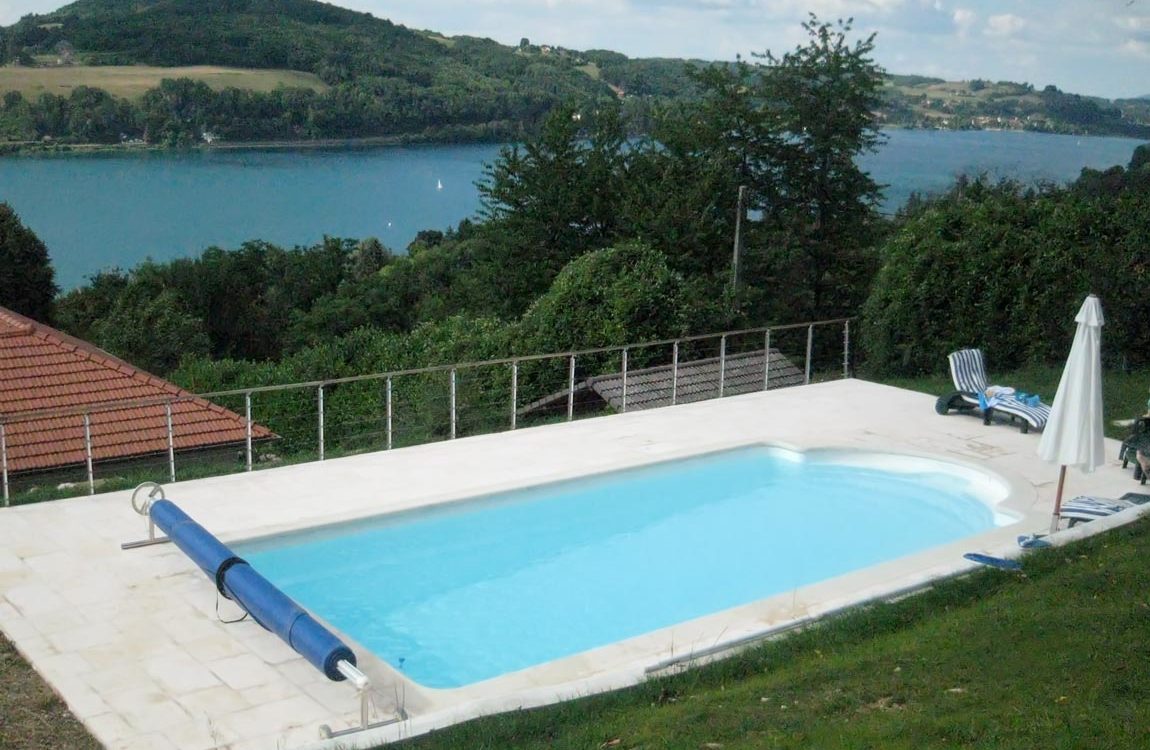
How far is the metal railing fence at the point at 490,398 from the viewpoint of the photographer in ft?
41.2

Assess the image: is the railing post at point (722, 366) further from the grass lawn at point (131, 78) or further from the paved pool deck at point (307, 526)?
the grass lawn at point (131, 78)

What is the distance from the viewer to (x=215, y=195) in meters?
73.1

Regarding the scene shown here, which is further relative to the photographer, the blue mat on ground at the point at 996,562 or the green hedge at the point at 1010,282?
the green hedge at the point at 1010,282

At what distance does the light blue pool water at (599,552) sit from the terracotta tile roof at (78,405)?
17.9 ft

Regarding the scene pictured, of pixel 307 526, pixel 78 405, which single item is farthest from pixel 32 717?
pixel 78 405

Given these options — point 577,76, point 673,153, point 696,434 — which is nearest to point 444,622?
point 696,434

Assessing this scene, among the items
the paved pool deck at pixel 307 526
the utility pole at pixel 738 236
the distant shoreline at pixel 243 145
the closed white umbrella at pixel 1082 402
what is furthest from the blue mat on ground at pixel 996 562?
the distant shoreline at pixel 243 145

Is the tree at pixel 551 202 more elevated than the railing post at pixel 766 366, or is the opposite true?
the tree at pixel 551 202

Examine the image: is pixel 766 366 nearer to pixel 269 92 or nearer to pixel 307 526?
pixel 307 526

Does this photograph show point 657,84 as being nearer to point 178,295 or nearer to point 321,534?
point 178,295

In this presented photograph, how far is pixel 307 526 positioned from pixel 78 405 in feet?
19.8

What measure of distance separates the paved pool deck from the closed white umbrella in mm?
607

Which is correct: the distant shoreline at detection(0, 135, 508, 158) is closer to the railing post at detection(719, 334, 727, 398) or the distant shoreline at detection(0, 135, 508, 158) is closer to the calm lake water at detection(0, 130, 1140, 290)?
the calm lake water at detection(0, 130, 1140, 290)

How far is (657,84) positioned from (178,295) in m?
24.1
